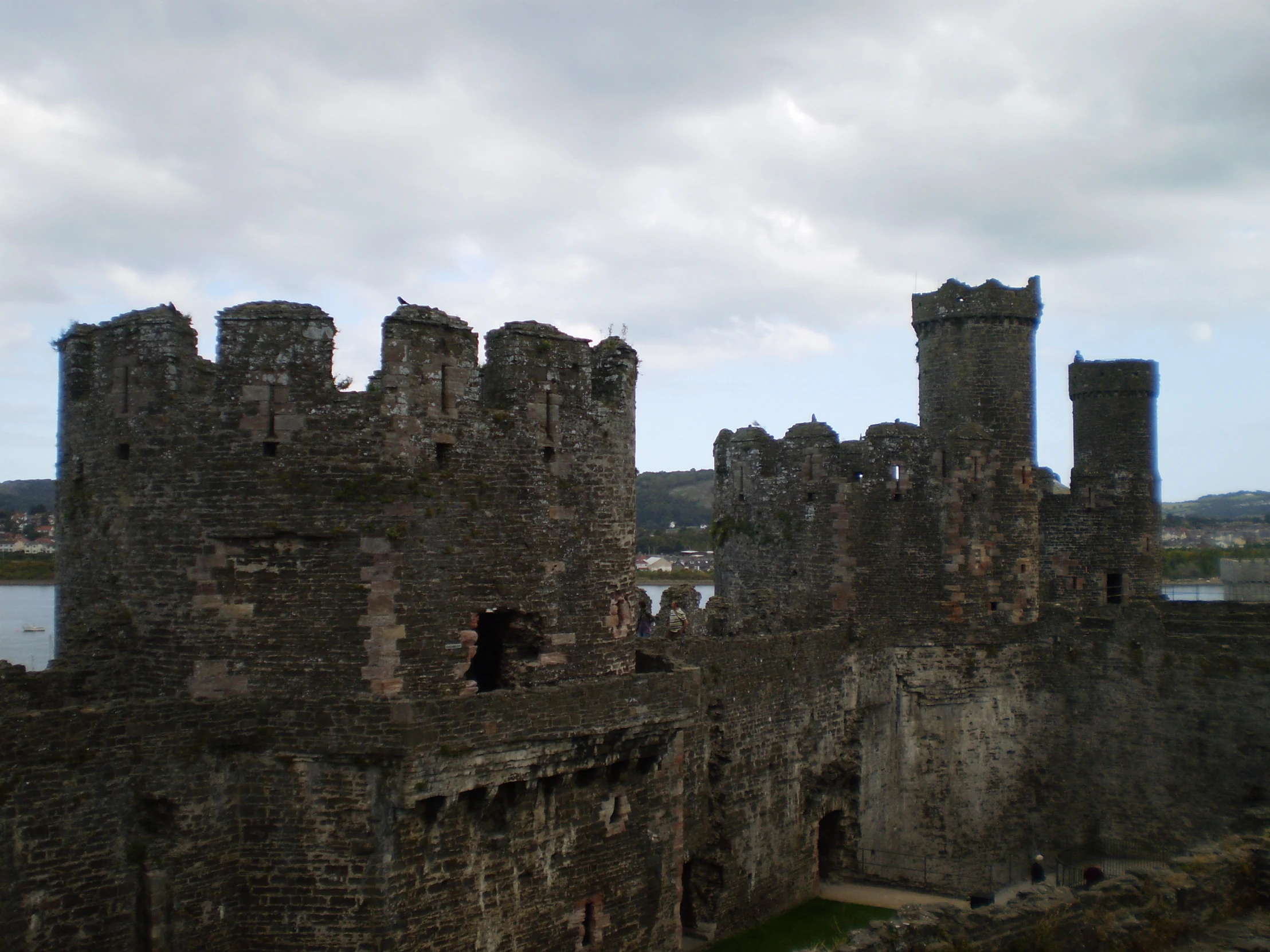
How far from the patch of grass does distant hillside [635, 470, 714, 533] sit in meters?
67.5

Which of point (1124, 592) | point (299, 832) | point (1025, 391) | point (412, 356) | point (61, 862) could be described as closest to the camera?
point (61, 862)

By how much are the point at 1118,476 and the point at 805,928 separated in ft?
54.1

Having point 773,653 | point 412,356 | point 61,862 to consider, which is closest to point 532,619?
point 412,356

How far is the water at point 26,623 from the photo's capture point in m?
45.5

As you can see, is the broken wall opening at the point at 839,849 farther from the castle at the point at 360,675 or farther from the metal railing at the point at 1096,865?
the metal railing at the point at 1096,865

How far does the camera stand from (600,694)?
12.7m

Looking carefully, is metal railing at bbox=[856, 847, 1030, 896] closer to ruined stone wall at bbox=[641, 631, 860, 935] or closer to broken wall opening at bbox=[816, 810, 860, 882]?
broken wall opening at bbox=[816, 810, 860, 882]

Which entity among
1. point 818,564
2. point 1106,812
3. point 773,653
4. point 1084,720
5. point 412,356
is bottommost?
point 1106,812

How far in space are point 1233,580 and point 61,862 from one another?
127 ft

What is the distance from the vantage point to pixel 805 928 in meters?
17.5

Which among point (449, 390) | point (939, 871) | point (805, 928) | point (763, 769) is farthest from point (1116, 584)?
point (449, 390)

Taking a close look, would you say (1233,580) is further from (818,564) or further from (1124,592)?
(818,564)

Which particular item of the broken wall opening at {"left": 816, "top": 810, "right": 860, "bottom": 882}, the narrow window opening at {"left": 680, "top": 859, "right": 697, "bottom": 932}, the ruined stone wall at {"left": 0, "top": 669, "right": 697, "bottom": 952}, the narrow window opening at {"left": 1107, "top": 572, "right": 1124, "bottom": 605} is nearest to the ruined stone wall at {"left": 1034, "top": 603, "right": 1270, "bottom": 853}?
the broken wall opening at {"left": 816, "top": 810, "right": 860, "bottom": 882}

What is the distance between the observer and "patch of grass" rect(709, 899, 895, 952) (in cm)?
1662
